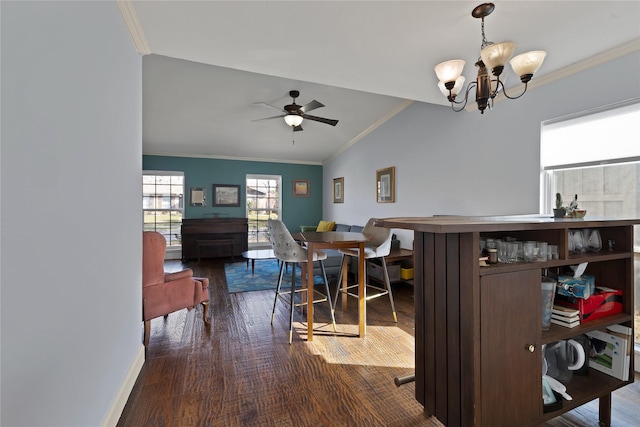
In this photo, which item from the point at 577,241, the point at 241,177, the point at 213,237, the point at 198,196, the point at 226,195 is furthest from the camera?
the point at 241,177

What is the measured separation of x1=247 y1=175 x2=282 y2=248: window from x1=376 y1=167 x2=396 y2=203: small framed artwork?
9.91 feet

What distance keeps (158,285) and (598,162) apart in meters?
3.73

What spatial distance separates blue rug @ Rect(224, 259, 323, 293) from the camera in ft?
14.1

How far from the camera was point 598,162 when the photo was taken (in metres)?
2.32

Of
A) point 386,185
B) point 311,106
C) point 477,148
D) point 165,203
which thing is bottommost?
point 165,203

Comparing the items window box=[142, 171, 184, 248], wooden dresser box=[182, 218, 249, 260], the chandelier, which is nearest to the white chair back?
the chandelier

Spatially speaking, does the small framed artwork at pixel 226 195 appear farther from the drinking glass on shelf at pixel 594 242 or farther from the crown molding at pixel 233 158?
the drinking glass on shelf at pixel 594 242

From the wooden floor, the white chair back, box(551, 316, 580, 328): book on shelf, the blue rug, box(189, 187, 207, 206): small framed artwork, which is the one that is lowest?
the wooden floor

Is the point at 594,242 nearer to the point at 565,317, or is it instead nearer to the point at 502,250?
the point at 565,317

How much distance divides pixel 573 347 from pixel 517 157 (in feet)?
6.23

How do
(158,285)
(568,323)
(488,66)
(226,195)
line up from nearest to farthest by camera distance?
(568,323) → (488,66) → (158,285) → (226,195)

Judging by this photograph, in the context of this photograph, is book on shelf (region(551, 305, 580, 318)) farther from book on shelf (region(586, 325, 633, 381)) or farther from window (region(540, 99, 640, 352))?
window (region(540, 99, 640, 352))

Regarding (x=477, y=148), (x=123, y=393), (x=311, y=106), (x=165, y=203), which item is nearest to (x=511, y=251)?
(x=123, y=393)

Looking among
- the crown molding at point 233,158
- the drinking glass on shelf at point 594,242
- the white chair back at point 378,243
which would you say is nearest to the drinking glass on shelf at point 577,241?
the drinking glass on shelf at point 594,242
